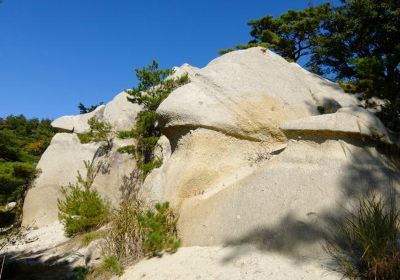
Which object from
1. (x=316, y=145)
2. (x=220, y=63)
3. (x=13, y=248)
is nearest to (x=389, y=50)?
(x=220, y=63)

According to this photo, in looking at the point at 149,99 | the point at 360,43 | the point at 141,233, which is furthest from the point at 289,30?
the point at 141,233

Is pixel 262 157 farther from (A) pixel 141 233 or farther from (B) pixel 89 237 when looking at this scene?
(B) pixel 89 237

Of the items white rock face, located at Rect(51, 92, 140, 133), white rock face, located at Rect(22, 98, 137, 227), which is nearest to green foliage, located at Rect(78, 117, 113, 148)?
white rock face, located at Rect(22, 98, 137, 227)

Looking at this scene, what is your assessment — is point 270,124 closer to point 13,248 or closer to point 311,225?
point 311,225

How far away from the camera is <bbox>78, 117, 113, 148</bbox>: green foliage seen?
1280 centimetres

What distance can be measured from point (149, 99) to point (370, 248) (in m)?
8.25

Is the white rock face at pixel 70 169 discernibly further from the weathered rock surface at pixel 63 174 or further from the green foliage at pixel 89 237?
the green foliage at pixel 89 237

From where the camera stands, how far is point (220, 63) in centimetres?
941

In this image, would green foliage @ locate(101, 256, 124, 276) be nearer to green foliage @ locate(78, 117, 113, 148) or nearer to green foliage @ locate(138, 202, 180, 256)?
green foliage @ locate(138, 202, 180, 256)

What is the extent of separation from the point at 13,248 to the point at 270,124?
26.5 ft

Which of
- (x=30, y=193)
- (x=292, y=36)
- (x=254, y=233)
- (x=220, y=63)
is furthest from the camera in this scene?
(x=292, y=36)

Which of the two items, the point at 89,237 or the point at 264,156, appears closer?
the point at 264,156

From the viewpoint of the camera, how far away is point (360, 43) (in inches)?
533

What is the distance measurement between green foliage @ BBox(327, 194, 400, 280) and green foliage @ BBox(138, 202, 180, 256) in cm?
273
